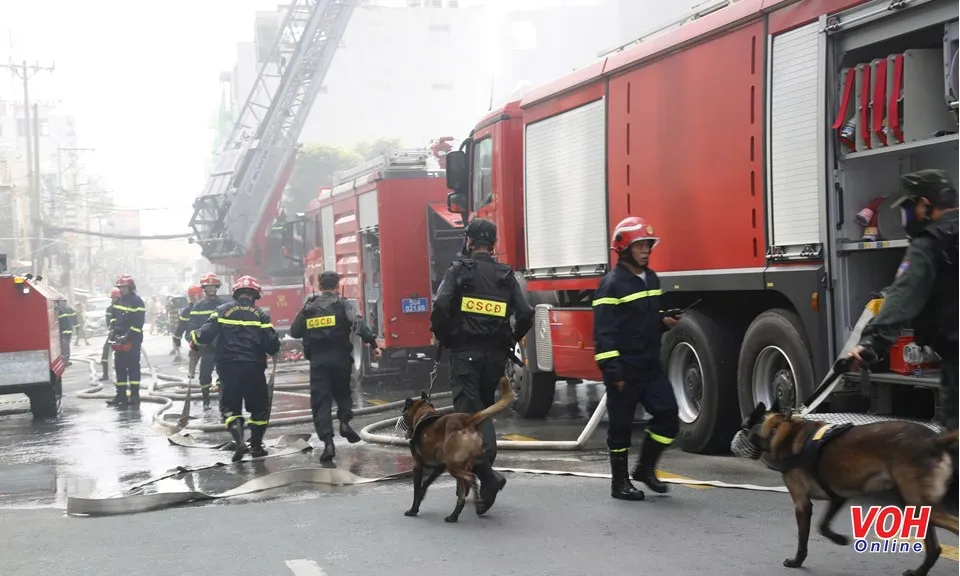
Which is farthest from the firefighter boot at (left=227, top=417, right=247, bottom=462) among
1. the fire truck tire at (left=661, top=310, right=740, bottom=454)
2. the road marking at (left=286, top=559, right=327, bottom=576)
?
the road marking at (left=286, top=559, right=327, bottom=576)

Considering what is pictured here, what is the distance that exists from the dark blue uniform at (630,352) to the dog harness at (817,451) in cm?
207

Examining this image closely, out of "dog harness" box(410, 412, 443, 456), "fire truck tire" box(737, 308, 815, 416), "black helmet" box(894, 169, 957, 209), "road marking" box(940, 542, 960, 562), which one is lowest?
"road marking" box(940, 542, 960, 562)

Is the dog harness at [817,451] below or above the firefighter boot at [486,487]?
above

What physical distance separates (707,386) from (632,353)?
206cm

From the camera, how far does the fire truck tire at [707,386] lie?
9.01 meters

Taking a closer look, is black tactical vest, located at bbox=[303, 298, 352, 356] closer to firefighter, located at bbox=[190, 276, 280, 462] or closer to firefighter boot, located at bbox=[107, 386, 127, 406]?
firefighter, located at bbox=[190, 276, 280, 462]

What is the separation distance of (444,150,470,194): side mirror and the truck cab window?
108mm

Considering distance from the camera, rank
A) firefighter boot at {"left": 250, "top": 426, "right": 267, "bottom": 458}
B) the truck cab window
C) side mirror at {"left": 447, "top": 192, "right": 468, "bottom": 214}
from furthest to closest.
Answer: side mirror at {"left": 447, "top": 192, "right": 468, "bottom": 214} → the truck cab window → firefighter boot at {"left": 250, "top": 426, "right": 267, "bottom": 458}

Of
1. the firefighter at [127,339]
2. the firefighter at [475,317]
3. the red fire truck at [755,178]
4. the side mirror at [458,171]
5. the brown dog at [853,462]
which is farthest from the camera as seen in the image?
the firefighter at [127,339]

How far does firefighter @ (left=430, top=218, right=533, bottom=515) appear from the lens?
7570 millimetres

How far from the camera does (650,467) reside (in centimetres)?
734

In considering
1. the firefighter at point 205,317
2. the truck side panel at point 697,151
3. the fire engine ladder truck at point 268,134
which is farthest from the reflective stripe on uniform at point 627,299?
the fire engine ladder truck at point 268,134

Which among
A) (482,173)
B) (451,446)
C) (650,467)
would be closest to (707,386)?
(650,467)

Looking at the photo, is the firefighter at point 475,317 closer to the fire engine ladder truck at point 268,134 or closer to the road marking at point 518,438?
the road marking at point 518,438
